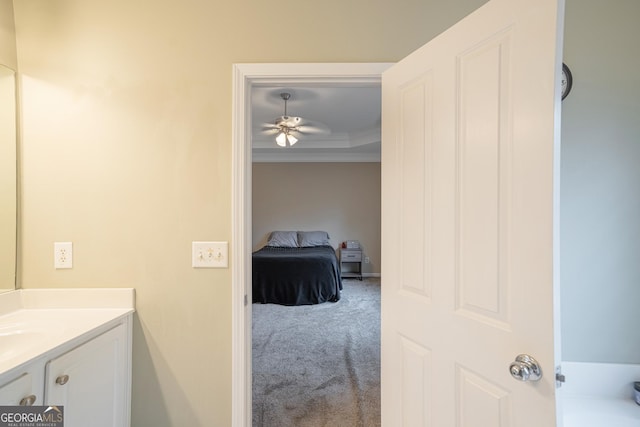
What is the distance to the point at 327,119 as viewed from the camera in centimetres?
393

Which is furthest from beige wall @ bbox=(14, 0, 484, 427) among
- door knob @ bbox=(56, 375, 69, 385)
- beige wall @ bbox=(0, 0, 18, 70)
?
door knob @ bbox=(56, 375, 69, 385)

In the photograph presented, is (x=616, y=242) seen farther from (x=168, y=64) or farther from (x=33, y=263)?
(x=33, y=263)

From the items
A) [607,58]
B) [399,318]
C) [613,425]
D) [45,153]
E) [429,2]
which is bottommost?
[613,425]

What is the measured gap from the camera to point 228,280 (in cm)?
129

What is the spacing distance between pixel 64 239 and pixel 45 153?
42cm

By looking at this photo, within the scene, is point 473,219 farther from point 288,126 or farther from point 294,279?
point 294,279

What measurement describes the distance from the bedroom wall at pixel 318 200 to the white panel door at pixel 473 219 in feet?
15.6

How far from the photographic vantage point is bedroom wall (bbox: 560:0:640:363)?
1193 millimetres

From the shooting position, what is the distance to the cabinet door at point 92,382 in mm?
952

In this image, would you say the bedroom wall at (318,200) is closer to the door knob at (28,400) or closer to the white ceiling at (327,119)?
the white ceiling at (327,119)

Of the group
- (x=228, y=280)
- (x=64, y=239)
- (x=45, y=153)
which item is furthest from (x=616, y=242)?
(x=45, y=153)

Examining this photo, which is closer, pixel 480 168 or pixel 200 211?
pixel 480 168

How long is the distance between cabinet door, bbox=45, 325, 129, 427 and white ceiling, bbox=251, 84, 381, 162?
1.49 meters

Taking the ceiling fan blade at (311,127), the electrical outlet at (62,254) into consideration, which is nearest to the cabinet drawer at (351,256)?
the ceiling fan blade at (311,127)
